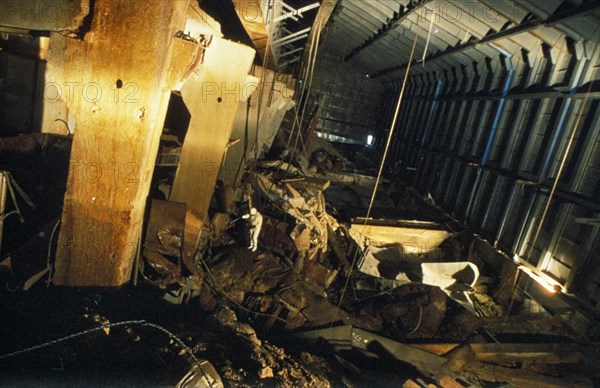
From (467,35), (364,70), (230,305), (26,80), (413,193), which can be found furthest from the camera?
(364,70)

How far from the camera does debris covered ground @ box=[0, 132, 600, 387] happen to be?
2.61m

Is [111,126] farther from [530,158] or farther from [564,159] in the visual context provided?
[530,158]

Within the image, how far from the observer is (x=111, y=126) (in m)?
2.80

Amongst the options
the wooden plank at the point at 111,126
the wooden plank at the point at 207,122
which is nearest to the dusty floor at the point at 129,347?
the wooden plank at the point at 111,126

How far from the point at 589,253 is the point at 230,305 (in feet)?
22.1

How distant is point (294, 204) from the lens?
7488mm

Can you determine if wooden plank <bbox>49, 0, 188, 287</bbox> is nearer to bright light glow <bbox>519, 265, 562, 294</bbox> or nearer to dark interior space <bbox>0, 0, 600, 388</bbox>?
dark interior space <bbox>0, 0, 600, 388</bbox>

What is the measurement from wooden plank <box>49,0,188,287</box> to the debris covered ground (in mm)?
485

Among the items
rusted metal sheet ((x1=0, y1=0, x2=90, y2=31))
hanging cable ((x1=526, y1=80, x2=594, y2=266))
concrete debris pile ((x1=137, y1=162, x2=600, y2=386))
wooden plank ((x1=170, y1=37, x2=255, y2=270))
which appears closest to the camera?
rusted metal sheet ((x1=0, y1=0, x2=90, y2=31))

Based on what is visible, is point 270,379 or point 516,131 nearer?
point 270,379

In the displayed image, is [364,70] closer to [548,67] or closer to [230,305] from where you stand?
[548,67]

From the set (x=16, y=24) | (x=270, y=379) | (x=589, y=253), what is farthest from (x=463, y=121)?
(x=16, y=24)

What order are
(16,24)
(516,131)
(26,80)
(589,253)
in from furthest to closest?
(516,131) → (589,253) → (26,80) → (16,24)

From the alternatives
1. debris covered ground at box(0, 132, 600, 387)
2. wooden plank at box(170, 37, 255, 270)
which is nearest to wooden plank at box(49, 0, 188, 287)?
debris covered ground at box(0, 132, 600, 387)
